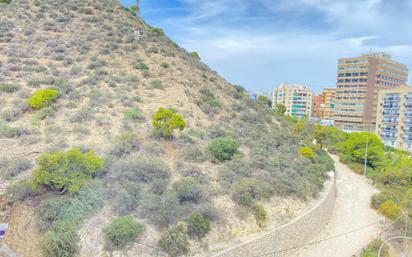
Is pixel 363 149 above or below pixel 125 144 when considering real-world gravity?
above

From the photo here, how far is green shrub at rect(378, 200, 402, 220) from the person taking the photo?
50.1ft

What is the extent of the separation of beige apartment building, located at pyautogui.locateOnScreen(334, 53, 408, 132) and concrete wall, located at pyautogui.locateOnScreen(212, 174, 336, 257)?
50198 mm

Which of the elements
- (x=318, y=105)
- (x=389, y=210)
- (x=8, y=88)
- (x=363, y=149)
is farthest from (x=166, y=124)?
(x=318, y=105)

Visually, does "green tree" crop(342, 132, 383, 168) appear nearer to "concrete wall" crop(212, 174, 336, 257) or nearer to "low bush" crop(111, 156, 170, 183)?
"concrete wall" crop(212, 174, 336, 257)

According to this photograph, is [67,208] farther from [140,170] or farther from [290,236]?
[290,236]

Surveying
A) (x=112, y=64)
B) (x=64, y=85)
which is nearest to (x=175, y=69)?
(x=112, y=64)

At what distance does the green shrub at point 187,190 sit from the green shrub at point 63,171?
351 centimetres

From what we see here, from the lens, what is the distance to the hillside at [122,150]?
9.71 meters

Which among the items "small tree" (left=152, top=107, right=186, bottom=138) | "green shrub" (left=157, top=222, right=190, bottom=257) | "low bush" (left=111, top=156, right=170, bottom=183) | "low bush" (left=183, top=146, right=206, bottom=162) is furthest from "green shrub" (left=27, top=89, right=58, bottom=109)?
"green shrub" (left=157, top=222, right=190, bottom=257)

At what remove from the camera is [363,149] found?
26062 millimetres

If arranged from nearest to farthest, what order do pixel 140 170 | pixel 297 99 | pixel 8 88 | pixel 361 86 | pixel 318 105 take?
1. pixel 140 170
2. pixel 8 88
3. pixel 361 86
4. pixel 297 99
5. pixel 318 105

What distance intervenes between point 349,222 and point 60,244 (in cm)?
1477

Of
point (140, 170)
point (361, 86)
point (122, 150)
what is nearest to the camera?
point (140, 170)

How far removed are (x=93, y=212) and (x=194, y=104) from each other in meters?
12.5
